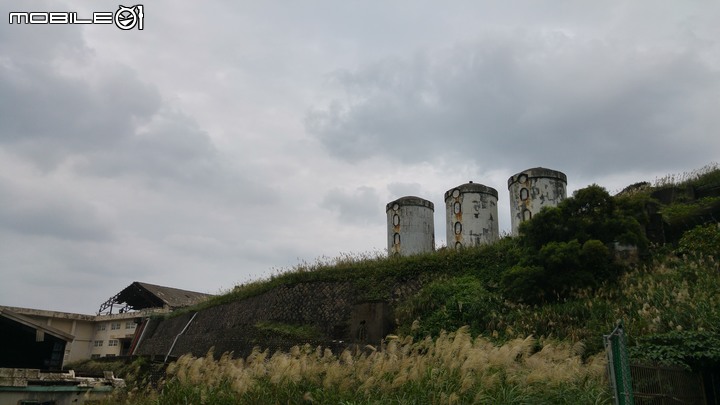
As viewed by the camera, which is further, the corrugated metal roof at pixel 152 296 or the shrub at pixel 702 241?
the corrugated metal roof at pixel 152 296

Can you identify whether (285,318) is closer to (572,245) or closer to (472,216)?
(472,216)

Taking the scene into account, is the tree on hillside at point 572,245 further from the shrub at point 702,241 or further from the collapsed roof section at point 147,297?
the collapsed roof section at point 147,297

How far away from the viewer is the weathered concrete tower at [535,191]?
22891 millimetres

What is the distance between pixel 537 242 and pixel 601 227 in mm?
1834

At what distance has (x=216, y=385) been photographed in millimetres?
8664

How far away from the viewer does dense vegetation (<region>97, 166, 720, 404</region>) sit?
7.57 meters

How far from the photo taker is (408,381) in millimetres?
7477

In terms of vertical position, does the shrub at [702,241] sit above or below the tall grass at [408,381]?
above

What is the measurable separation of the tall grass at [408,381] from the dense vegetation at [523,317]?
2 centimetres

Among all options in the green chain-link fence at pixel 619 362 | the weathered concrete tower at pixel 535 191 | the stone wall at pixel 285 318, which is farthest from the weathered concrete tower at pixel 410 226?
the green chain-link fence at pixel 619 362

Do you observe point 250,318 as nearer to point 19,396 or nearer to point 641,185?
point 19,396

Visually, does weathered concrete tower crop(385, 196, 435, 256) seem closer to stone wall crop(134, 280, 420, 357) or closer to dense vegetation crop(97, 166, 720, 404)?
dense vegetation crop(97, 166, 720, 404)

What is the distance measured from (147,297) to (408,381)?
37.9 meters

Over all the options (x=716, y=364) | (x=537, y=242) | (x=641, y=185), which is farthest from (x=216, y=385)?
(x=641, y=185)
